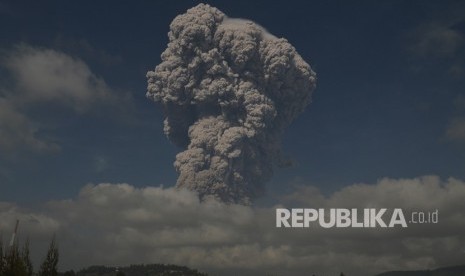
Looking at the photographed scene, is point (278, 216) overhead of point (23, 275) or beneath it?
overhead

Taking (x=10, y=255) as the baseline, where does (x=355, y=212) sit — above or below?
above

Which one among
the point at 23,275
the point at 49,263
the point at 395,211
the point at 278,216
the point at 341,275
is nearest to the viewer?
the point at 23,275

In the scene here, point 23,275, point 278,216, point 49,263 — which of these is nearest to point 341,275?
point 278,216

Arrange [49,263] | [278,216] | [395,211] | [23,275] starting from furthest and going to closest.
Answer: [278,216], [395,211], [49,263], [23,275]

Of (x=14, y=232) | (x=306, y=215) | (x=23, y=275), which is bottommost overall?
(x=23, y=275)

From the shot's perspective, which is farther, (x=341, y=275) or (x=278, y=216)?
(x=341, y=275)

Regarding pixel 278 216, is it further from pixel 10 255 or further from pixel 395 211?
pixel 10 255

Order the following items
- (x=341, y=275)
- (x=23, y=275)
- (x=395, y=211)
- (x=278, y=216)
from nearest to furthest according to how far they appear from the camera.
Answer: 1. (x=23, y=275)
2. (x=395, y=211)
3. (x=278, y=216)
4. (x=341, y=275)

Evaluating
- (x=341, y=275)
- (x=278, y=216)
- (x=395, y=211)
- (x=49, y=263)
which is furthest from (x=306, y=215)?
(x=341, y=275)

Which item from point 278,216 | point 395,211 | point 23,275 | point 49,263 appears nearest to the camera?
point 23,275

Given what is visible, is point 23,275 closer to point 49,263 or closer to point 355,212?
point 49,263
